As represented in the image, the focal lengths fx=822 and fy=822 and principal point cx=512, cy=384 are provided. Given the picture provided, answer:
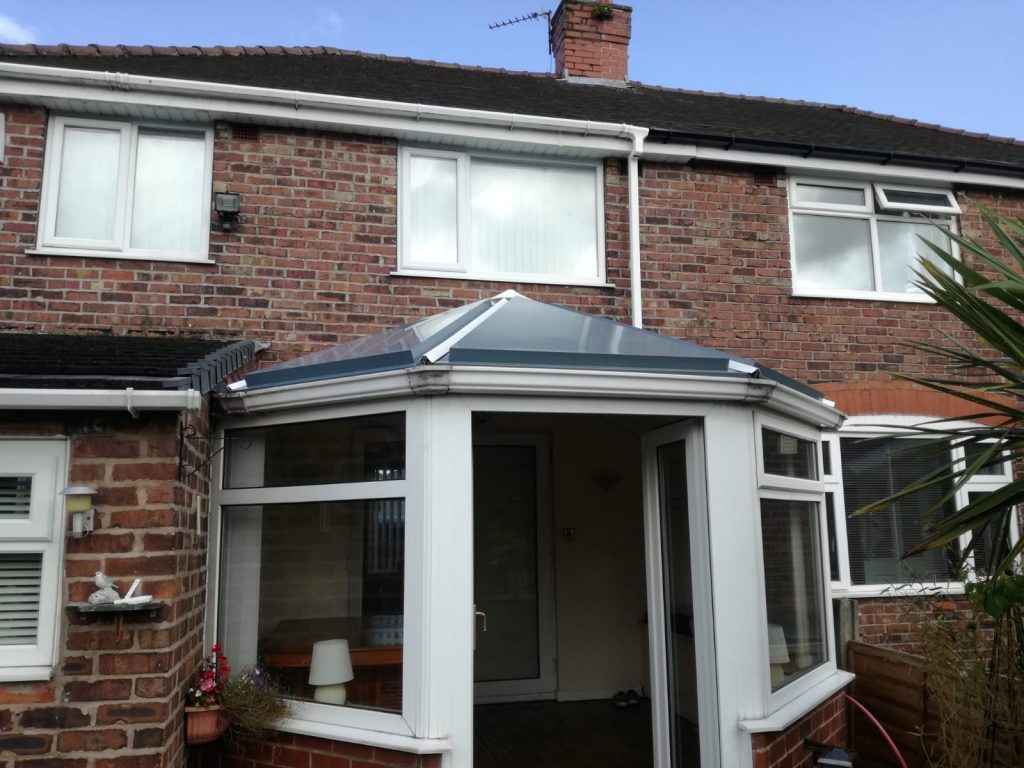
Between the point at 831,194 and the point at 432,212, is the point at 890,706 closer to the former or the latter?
the point at 831,194

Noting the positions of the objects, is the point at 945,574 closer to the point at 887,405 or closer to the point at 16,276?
the point at 887,405

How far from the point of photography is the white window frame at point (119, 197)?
660 centimetres

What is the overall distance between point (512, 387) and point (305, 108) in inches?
157

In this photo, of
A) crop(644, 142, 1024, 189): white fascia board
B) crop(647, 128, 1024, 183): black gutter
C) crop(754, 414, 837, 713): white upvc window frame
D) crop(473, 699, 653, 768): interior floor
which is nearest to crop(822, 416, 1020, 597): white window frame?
crop(754, 414, 837, 713): white upvc window frame

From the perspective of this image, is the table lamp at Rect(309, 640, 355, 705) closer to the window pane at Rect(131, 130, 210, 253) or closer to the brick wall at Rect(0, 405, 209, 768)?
the brick wall at Rect(0, 405, 209, 768)

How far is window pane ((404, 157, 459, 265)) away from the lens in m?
7.32

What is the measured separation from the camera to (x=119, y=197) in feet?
22.2

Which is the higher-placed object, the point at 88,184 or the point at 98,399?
the point at 88,184

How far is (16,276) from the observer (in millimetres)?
6453

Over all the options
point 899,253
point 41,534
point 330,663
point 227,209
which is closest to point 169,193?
point 227,209

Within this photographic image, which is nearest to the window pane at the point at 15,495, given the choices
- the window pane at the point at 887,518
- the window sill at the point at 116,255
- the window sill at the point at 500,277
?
the window sill at the point at 116,255

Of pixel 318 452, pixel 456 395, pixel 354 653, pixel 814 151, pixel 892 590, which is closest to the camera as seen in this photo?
pixel 456 395

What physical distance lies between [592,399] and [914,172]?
5.60 m

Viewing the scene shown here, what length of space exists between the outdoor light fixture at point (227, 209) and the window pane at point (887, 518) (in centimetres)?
585
